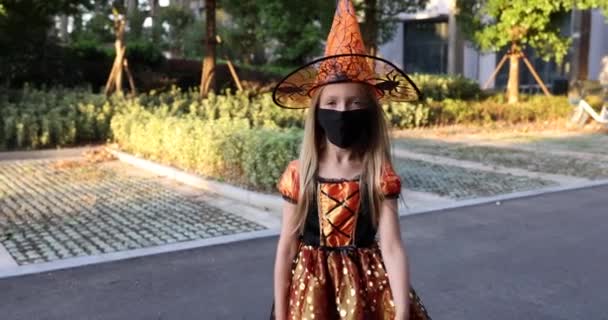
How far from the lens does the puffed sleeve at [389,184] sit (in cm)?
236

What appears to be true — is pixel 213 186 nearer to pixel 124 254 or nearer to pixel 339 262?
pixel 124 254

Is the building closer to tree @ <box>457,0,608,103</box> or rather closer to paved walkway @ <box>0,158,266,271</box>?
tree @ <box>457,0,608,103</box>

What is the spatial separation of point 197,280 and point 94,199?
373 centimetres

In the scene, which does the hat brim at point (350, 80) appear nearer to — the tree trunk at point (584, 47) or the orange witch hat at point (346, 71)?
the orange witch hat at point (346, 71)

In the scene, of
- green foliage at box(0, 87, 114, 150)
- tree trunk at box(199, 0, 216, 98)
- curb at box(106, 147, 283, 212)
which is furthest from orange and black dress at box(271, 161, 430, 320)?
tree trunk at box(199, 0, 216, 98)

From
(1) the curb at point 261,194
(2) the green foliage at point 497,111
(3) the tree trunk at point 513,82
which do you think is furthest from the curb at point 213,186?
(3) the tree trunk at point 513,82

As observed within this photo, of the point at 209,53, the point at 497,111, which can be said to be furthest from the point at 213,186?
the point at 497,111

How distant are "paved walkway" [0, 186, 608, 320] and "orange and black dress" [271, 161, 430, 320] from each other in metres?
2.31

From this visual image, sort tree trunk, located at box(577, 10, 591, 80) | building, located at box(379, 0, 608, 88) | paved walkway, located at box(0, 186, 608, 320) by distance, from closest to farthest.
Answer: paved walkway, located at box(0, 186, 608, 320)
tree trunk, located at box(577, 10, 591, 80)
building, located at box(379, 0, 608, 88)

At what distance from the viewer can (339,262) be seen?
8.05 feet

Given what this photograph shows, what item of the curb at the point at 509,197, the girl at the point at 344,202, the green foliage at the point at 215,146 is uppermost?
the girl at the point at 344,202

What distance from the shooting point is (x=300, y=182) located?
243cm

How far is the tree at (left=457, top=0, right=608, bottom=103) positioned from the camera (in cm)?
1712

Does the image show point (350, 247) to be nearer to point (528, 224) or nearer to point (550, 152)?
point (528, 224)
